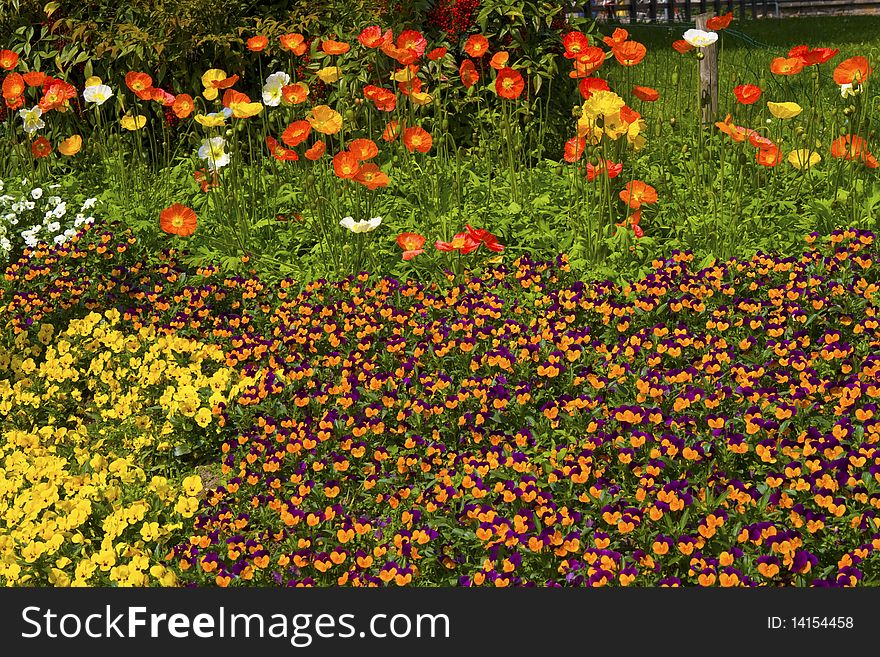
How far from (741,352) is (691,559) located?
124cm

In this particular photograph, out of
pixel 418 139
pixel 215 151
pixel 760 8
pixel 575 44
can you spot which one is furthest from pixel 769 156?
pixel 760 8

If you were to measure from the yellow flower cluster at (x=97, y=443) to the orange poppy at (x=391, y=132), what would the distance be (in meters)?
1.48

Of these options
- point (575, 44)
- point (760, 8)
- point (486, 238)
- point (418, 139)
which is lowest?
point (760, 8)

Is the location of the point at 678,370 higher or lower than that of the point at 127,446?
higher

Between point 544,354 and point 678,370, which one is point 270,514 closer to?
point 544,354

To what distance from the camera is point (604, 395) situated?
11.4 feet

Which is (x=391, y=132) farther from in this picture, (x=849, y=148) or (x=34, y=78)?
(x=849, y=148)

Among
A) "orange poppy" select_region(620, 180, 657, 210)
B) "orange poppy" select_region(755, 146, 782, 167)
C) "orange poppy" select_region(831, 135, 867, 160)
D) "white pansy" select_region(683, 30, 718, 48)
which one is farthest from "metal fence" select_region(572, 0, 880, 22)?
"orange poppy" select_region(620, 180, 657, 210)

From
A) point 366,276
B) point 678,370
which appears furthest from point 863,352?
point 366,276

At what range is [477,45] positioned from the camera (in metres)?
5.23

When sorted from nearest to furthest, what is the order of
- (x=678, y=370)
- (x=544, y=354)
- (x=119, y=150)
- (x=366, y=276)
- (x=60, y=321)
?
1. (x=678, y=370)
2. (x=544, y=354)
3. (x=366, y=276)
4. (x=60, y=321)
5. (x=119, y=150)

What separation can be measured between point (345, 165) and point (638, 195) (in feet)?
4.22

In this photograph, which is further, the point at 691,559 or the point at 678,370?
the point at 678,370

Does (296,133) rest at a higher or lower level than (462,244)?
higher
